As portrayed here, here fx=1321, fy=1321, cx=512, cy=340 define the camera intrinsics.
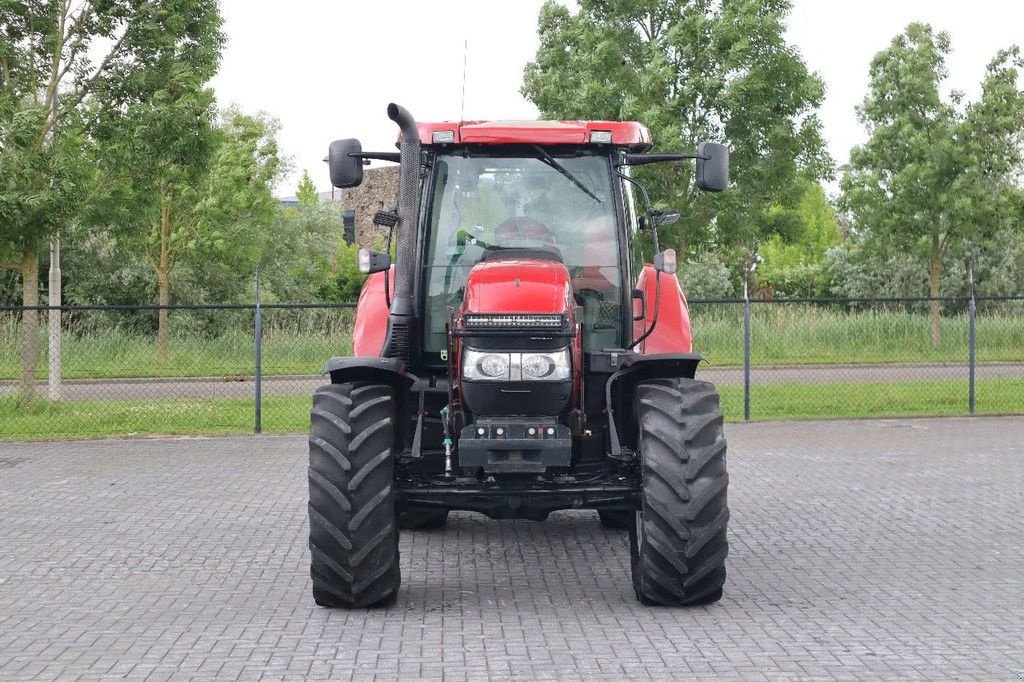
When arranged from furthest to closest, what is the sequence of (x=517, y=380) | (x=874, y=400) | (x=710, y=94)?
(x=710, y=94) < (x=874, y=400) < (x=517, y=380)

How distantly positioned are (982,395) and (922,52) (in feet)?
38.7

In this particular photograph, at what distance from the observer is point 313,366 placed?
19.0m

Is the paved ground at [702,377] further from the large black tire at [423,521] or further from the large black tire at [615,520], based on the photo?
the large black tire at [615,520]

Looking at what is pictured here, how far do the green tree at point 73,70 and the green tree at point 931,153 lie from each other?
17160 mm

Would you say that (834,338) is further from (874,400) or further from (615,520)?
(615,520)

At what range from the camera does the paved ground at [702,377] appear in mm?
18656

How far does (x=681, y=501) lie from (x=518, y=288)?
1.52m

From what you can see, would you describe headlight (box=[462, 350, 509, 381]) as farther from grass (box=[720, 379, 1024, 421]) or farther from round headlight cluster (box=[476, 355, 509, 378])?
grass (box=[720, 379, 1024, 421])

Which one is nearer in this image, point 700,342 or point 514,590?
point 514,590

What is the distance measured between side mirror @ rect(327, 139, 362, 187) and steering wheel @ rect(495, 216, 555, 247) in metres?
1.08

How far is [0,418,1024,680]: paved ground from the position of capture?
251 inches

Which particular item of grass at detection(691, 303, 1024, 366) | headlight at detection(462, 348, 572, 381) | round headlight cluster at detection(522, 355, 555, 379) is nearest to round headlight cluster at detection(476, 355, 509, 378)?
headlight at detection(462, 348, 572, 381)

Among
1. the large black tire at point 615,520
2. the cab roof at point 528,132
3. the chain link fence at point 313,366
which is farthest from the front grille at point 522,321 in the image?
the chain link fence at point 313,366

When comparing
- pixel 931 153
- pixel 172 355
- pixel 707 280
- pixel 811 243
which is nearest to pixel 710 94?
pixel 931 153
